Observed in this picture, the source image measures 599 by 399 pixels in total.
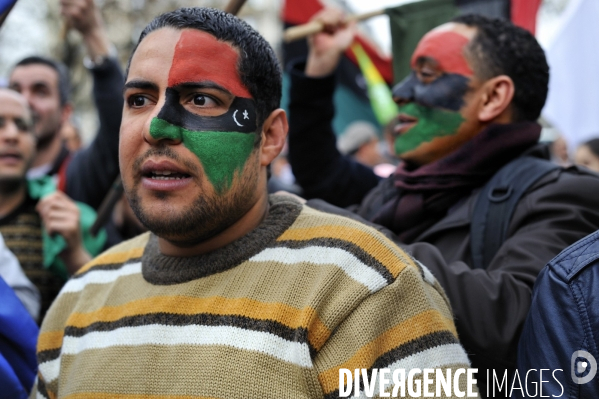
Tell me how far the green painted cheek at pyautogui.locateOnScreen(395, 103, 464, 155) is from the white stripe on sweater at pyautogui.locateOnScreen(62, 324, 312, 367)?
1.39m

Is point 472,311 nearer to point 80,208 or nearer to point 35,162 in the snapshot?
point 80,208

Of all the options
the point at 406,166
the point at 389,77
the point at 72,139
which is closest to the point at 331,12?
the point at 406,166

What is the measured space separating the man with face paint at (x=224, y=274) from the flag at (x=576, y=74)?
10.5 feet

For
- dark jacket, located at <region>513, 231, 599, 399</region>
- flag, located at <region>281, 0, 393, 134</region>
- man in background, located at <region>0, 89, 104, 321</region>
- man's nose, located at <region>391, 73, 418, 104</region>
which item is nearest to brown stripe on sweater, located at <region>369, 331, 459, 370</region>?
dark jacket, located at <region>513, 231, 599, 399</region>

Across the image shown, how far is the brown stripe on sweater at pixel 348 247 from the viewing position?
5.82 ft

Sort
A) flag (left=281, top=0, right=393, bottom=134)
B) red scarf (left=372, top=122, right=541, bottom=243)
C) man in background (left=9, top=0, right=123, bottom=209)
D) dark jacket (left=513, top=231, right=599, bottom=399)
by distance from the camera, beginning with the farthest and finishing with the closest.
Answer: flag (left=281, top=0, right=393, bottom=134) → man in background (left=9, top=0, right=123, bottom=209) → red scarf (left=372, top=122, right=541, bottom=243) → dark jacket (left=513, top=231, right=599, bottom=399)

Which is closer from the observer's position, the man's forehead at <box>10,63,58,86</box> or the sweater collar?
the sweater collar

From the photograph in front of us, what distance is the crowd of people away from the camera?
5.51 ft

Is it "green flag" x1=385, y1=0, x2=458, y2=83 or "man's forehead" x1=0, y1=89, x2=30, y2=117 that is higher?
"green flag" x1=385, y1=0, x2=458, y2=83

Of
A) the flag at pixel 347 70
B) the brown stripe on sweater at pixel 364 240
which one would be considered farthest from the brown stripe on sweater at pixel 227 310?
the flag at pixel 347 70

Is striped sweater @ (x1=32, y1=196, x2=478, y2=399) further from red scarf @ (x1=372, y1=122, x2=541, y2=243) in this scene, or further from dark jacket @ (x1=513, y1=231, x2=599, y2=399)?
red scarf @ (x1=372, y1=122, x2=541, y2=243)

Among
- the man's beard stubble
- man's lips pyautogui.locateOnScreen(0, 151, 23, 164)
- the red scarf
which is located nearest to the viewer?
the man's beard stubble

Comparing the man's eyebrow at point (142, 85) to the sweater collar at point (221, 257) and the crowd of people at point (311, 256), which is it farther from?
the sweater collar at point (221, 257)

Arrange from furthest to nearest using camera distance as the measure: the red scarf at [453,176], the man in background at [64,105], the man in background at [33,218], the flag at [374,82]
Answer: the flag at [374,82], the man in background at [64,105], the man in background at [33,218], the red scarf at [453,176]
